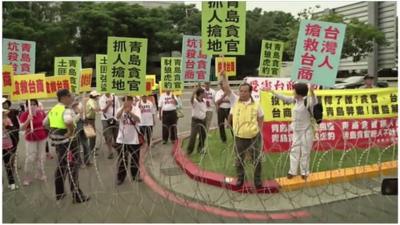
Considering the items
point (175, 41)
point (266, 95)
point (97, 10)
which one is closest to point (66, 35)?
point (97, 10)

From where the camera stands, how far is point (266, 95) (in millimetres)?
8398

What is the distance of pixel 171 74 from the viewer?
10086 millimetres

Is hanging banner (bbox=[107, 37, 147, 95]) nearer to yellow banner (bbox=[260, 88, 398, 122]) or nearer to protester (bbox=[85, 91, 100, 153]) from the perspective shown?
protester (bbox=[85, 91, 100, 153])

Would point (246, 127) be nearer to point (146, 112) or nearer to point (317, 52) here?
point (317, 52)

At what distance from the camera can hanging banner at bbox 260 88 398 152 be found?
833 centimetres

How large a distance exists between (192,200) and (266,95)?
10.2ft

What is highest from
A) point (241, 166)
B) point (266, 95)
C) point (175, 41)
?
point (175, 41)

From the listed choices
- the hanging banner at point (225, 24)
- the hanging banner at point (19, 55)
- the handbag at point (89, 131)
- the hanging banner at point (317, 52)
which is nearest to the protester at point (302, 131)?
the hanging banner at point (317, 52)

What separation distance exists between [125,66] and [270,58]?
4145 mm

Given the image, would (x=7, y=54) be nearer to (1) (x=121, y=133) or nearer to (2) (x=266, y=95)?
(1) (x=121, y=133)

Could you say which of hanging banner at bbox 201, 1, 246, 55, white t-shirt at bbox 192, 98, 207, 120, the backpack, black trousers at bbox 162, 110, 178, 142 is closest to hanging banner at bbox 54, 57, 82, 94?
black trousers at bbox 162, 110, 178, 142

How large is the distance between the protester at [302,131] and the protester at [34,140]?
379 cm

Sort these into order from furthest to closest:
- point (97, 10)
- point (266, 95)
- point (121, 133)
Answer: point (97, 10)
point (266, 95)
point (121, 133)

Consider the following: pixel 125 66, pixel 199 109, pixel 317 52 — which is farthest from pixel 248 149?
pixel 199 109
